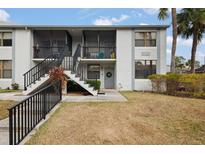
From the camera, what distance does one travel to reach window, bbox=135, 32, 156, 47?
19562 mm

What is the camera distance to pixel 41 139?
17.8ft

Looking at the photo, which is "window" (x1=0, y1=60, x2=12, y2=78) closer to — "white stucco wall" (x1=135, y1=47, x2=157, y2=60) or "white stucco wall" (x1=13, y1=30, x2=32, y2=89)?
"white stucco wall" (x1=13, y1=30, x2=32, y2=89)

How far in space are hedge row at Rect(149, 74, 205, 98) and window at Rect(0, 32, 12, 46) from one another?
40.8 ft

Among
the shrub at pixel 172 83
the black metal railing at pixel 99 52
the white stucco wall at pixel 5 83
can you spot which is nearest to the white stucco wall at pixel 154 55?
the black metal railing at pixel 99 52

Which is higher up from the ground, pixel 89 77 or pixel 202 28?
pixel 202 28

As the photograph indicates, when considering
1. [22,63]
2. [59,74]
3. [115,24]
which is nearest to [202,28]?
[115,24]

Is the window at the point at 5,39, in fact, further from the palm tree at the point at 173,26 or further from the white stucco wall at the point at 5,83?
the palm tree at the point at 173,26

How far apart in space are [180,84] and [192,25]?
9.24m

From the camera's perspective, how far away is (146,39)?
64.2 ft

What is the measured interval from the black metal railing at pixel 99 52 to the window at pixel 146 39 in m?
2.24

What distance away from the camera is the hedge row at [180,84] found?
14172 millimetres

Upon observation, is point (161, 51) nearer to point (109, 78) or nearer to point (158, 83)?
point (158, 83)
